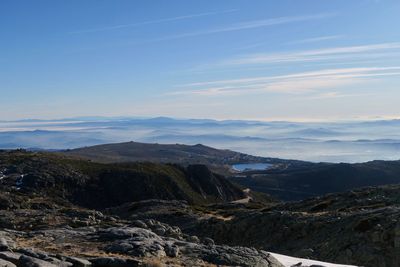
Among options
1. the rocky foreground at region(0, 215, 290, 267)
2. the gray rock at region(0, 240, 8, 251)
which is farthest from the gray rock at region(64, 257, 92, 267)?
the gray rock at region(0, 240, 8, 251)

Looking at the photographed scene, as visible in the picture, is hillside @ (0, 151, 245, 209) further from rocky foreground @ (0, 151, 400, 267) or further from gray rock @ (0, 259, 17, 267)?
gray rock @ (0, 259, 17, 267)

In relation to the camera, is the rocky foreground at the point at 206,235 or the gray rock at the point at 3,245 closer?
the gray rock at the point at 3,245

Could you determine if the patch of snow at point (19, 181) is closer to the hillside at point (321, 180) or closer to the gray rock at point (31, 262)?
the gray rock at point (31, 262)

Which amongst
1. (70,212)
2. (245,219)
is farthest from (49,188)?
(245,219)

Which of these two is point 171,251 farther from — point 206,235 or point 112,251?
point 206,235

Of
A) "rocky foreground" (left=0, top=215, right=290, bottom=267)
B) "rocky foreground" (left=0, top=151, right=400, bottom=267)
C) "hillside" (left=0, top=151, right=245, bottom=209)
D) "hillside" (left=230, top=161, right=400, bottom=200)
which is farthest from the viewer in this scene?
"hillside" (left=230, top=161, right=400, bottom=200)

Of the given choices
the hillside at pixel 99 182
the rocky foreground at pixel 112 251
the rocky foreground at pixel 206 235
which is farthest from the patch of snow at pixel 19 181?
the rocky foreground at pixel 112 251

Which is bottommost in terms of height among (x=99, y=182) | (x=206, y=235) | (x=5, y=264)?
(x=99, y=182)

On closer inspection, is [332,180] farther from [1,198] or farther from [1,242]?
[1,242]

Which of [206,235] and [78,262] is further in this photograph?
[206,235]

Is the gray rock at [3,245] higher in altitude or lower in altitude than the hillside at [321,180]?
higher

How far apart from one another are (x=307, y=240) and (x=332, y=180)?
529 ft

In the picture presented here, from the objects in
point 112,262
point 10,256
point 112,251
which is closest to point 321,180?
point 112,251

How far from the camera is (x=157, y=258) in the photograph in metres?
15.8
